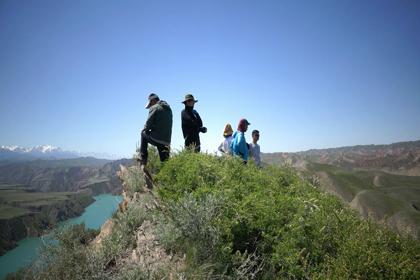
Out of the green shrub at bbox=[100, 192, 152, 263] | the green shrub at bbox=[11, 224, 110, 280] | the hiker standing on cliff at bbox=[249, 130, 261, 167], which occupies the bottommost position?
the green shrub at bbox=[11, 224, 110, 280]

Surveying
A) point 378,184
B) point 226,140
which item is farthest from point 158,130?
point 378,184

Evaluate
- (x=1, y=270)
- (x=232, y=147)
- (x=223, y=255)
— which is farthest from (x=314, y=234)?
(x=1, y=270)

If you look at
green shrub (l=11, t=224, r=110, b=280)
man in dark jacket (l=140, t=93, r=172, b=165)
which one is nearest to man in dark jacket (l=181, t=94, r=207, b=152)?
man in dark jacket (l=140, t=93, r=172, b=165)

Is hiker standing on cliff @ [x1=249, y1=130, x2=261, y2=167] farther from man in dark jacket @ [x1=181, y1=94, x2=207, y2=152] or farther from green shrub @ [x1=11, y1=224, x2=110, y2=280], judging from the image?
green shrub @ [x1=11, y1=224, x2=110, y2=280]

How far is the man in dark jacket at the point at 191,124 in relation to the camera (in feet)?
29.8

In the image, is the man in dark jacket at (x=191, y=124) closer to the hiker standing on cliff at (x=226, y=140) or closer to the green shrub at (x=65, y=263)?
the hiker standing on cliff at (x=226, y=140)

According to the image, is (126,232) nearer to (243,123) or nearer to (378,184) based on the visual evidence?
(243,123)

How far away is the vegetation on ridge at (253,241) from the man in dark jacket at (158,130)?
7.52 feet

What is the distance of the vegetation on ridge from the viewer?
3633 mm

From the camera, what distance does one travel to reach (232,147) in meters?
9.52

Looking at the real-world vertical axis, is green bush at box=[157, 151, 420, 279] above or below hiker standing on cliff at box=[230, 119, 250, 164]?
below

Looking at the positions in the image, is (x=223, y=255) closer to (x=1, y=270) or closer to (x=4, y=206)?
(x=1, y=270)

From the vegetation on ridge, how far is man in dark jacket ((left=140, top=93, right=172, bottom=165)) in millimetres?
2291

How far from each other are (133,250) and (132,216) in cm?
107
